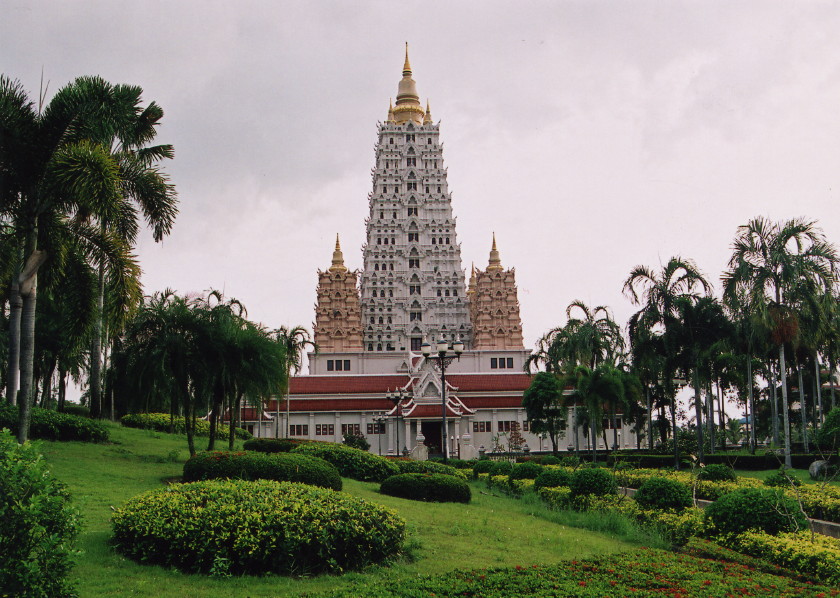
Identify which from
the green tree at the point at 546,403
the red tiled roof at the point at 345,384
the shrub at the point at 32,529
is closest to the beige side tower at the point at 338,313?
the red tiled roof at the point at 345,384

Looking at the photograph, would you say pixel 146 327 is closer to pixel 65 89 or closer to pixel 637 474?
pixel 65 89

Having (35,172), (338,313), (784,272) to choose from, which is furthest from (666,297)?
(338,313)

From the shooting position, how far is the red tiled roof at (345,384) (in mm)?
67812

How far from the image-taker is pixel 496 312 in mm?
83375

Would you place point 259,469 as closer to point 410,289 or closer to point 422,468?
point 422,468

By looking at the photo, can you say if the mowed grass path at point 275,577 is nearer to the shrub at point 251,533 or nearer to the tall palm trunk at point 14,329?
the shrub at point 251,533

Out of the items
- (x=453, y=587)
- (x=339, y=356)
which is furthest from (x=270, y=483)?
(x=339, y=356)

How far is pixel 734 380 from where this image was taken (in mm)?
55062

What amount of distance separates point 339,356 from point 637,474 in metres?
55.6

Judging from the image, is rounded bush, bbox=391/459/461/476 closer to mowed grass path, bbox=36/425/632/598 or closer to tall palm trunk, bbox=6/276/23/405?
mowed grass path, bbox=36/425/632/598

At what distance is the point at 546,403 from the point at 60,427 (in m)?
30.2

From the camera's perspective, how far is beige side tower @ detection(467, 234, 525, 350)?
82.6 meters

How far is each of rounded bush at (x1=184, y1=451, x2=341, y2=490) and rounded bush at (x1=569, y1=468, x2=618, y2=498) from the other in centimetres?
664

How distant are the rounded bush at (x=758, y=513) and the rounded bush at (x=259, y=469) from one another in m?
8.82
